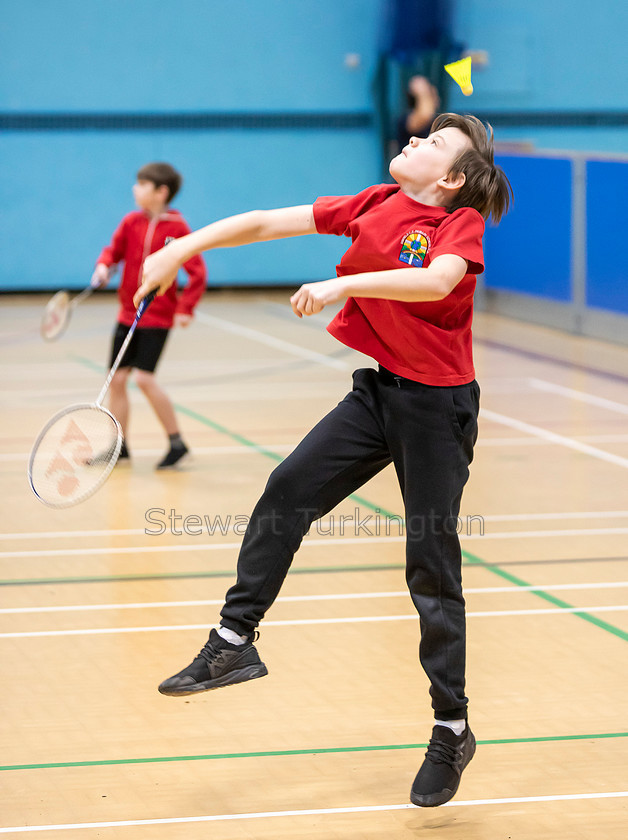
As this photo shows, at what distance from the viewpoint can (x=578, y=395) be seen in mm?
9570

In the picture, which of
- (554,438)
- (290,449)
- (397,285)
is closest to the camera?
(397,285)

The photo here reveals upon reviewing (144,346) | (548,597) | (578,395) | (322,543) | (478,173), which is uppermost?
(478,173)

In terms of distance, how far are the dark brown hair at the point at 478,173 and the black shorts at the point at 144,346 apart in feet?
13.6

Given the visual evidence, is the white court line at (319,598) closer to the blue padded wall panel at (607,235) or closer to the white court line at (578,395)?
the white court line at (578,395)

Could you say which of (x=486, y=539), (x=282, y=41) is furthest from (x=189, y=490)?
(x=282, y=41)

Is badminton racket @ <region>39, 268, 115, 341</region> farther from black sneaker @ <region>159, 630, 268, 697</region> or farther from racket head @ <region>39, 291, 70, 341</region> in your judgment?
black sneaker @ <region>159, 630, 268, 697</region>

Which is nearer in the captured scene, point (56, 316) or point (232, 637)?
point (232, 637)

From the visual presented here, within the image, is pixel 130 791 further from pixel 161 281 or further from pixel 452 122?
pixel 452 122

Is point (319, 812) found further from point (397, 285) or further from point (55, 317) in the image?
point (55, 317)

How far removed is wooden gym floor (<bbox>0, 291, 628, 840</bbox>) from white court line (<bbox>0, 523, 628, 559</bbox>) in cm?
2

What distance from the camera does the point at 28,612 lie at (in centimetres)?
502

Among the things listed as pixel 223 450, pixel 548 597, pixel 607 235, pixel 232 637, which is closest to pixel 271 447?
pixel 223 450

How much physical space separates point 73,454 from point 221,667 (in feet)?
3.10

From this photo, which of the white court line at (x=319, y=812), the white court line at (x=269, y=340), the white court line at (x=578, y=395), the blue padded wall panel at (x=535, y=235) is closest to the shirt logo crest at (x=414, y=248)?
the white court line at (x=319, y=812)
